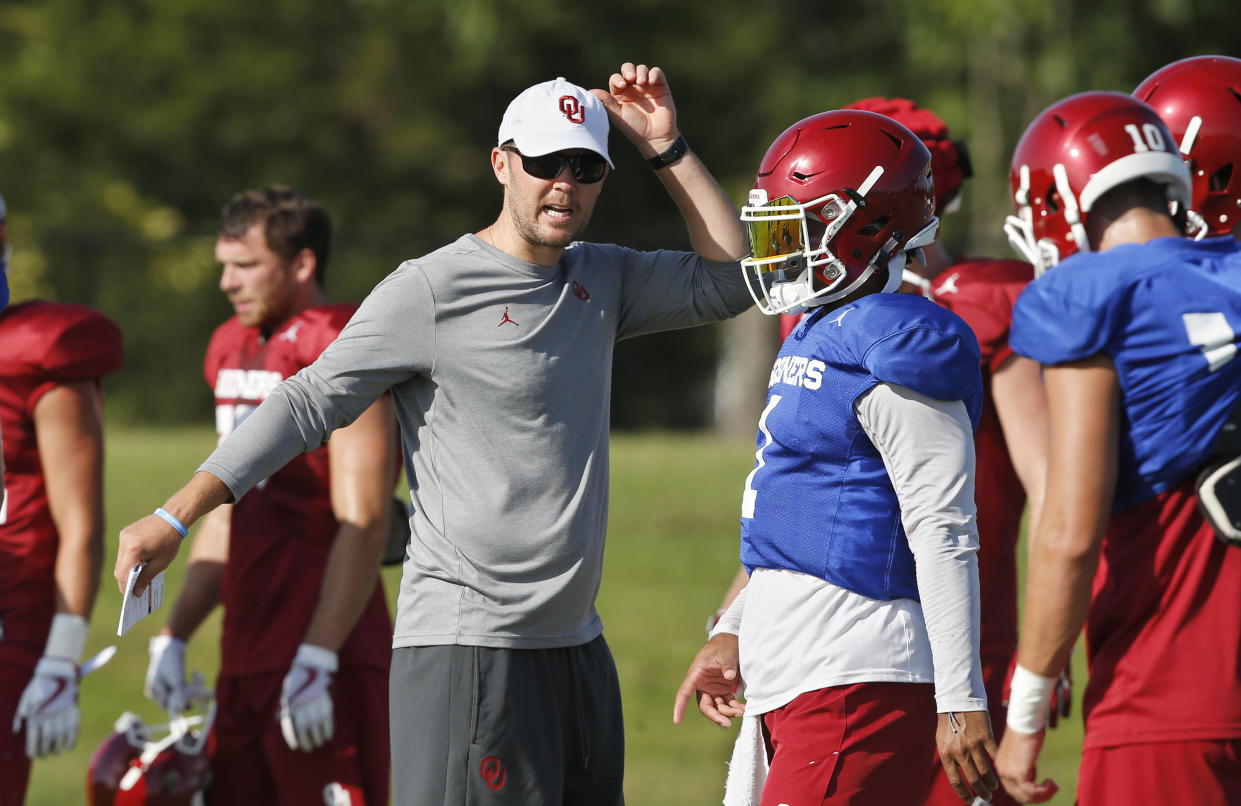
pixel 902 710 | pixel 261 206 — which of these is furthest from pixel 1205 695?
pixel 261 206

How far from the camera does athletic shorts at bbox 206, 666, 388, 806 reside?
4.75 meters

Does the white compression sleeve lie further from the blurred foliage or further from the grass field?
the blurred foliage

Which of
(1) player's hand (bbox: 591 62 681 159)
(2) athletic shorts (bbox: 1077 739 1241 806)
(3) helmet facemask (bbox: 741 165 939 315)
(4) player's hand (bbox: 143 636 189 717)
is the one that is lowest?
(2) athletic shorts (bbox: 1077 739 1241 806)

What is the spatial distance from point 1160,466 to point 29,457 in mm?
3339

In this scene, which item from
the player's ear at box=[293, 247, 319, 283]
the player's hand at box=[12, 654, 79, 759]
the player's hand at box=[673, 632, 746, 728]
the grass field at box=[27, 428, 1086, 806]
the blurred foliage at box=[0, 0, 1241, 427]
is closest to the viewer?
the player's hand at box=[673, 632, 746, 728]

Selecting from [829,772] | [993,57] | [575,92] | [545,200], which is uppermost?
[993,57]

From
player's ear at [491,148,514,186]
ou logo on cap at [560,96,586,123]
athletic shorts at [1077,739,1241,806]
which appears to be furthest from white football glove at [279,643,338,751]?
athletic shorts at [1077,739,1241,806]

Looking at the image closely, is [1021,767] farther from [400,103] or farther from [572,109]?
[400,103]

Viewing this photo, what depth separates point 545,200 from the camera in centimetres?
375

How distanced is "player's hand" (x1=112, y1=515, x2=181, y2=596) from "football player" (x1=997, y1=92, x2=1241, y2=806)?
67.0 inches

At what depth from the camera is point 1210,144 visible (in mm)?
3752

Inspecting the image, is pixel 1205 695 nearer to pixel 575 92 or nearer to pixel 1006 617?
pixel 1006 617

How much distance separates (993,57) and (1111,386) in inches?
692

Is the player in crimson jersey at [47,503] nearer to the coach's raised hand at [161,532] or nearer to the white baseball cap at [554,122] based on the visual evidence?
the coach's raised hand at [161,532]
